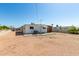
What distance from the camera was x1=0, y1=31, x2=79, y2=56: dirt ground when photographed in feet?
9.59

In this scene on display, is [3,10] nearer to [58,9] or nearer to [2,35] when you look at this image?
[2,35]

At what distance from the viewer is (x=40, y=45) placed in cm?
304

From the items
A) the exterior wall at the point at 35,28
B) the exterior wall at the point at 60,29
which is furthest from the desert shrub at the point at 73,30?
the exterior wall at the point at 35,28

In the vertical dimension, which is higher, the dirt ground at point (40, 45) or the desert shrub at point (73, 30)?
the desert shrub at point (73, 30)

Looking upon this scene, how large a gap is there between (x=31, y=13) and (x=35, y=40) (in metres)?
0.47

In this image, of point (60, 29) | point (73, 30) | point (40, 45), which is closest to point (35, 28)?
point (40, 45)

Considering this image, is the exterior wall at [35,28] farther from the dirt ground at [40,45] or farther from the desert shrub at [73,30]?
the desert shrub at [73,30]

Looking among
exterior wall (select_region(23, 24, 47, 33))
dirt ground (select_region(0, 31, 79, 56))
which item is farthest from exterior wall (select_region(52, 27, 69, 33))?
exterior wall (select_region(23, 24, 47, 33))

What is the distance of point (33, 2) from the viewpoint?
2.85m

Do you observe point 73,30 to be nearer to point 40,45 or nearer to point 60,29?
point 60,29

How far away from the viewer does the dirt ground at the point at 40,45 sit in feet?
9.59

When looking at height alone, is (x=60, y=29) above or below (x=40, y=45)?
above

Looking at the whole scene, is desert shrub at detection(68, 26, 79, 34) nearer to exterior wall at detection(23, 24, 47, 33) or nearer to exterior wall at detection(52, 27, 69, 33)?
exterior wall at detection(52, 27, 69, 33)

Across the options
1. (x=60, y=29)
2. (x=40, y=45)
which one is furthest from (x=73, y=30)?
(x=40, y=45)
